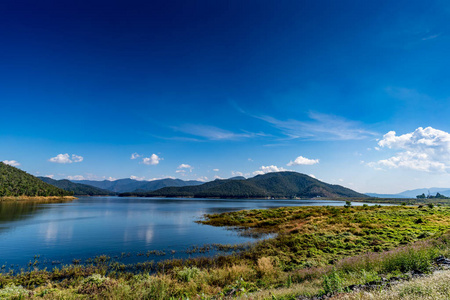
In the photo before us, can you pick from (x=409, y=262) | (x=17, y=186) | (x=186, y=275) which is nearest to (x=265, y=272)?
(x=186, y=275)

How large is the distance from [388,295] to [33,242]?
4332 cm

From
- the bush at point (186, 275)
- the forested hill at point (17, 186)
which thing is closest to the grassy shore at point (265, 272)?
the bush at point (186, 275)

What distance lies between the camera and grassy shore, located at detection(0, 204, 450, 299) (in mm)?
12047

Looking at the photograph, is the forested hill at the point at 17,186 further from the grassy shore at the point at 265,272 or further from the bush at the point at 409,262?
the bush at the point at 409,262

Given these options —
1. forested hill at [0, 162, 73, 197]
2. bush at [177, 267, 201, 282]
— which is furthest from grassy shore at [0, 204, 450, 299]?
forested hill at [0, 162, 73, 197]

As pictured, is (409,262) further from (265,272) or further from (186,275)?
(186,275)

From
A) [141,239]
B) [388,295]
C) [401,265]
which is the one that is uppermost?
[388,295]

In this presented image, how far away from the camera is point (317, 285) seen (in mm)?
11891

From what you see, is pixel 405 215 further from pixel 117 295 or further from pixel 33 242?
pixel 33 242

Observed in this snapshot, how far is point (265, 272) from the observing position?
58.6 ft

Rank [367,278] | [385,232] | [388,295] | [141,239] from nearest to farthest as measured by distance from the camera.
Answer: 1. [388,295]
2. [367,278]
3. [385,232]
4. [141,239]

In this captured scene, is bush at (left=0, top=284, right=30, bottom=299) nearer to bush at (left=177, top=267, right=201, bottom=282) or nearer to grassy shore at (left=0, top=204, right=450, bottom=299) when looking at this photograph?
grassy shore at (left=0, top=204, right=450, bottom=299)

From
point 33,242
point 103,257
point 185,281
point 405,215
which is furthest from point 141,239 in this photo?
point 405,215

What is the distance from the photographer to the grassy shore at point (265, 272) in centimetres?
1205
